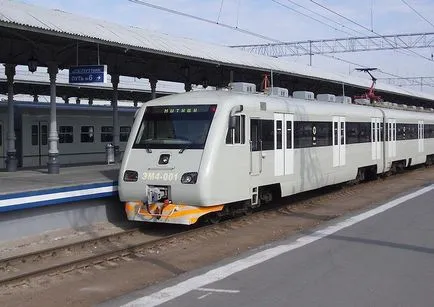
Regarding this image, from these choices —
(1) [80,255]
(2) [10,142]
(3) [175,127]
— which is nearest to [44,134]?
(2) [10,142]

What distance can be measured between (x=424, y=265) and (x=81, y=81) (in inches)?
444

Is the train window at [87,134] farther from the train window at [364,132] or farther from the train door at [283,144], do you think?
the train door at [283,144]

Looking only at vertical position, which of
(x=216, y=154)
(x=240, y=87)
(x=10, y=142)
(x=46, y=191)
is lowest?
(x=46, y=191)

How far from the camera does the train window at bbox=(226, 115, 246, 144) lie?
11305mm

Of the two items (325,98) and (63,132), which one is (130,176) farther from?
(63,132)

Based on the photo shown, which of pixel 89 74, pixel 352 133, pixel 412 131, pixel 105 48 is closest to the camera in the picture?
pixel 89 74

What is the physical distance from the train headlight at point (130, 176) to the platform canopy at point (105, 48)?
3.92 m

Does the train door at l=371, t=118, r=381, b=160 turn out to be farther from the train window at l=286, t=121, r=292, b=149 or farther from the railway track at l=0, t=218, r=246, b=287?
the railway track at l=0, t=218, r=246, b=287

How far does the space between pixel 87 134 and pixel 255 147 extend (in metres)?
14.8

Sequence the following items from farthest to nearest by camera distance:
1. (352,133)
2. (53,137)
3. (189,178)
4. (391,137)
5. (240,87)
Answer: (391,137), (352,133), (53,137), (240,87), (189,178)

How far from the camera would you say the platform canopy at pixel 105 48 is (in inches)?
543

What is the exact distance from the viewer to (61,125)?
78.8 feet

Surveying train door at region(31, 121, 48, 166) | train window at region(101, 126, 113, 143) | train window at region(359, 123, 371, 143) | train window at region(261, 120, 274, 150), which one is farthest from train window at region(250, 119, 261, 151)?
train window at region(101, 126, 113, 143)

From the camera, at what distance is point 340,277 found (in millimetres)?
7172
